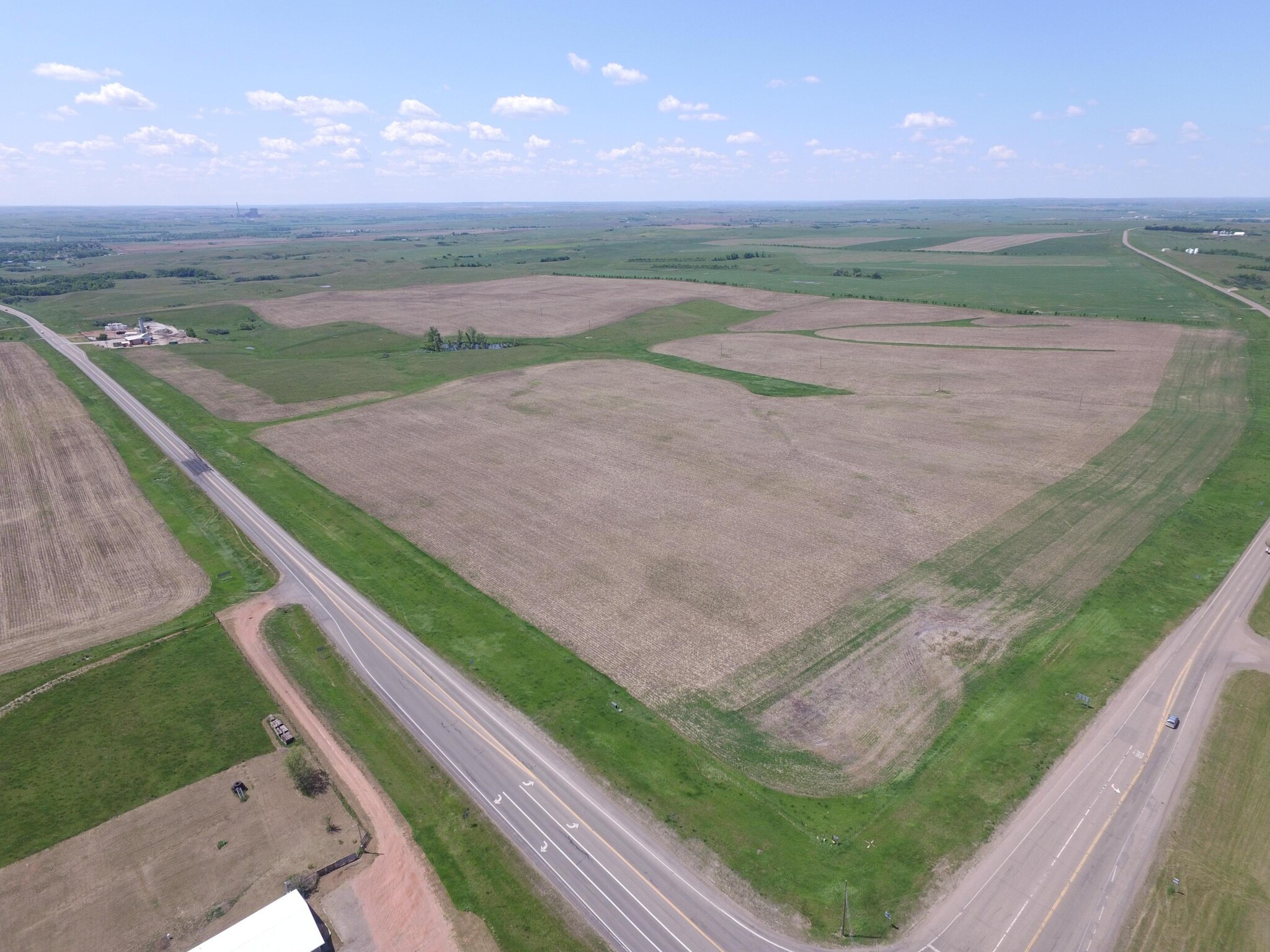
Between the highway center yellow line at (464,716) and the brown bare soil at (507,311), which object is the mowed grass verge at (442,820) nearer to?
the highway center yellow line at (464,716)

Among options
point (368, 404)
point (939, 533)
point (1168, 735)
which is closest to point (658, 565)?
point (939, 533)

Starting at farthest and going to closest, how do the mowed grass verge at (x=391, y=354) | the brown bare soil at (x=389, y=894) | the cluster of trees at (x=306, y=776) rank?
1. the mowed grass verge at (x=391, y=354)
2. the cluster of trees at (x=306, y=776)
3. the brown bare soil at (x=389, y=894)

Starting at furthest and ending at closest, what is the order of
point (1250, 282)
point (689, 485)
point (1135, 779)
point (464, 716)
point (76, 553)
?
1. point (1250, 282)
2. point (689, 485)
3. point (76, 553)
4. point (464, 716)
5. point (1135, 779)

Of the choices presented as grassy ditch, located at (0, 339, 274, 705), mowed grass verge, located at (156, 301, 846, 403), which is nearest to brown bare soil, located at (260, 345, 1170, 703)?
mowed grass verge, located at (156, 301, 846, 403)

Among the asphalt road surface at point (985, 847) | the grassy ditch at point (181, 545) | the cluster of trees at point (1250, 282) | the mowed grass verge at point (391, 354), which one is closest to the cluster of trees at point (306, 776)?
the asphalt road surface at point (985, 847)

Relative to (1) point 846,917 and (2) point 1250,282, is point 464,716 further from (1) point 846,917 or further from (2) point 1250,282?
(2) point 1250,282

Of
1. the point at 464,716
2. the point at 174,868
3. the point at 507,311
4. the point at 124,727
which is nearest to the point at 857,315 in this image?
the point at 507,311
